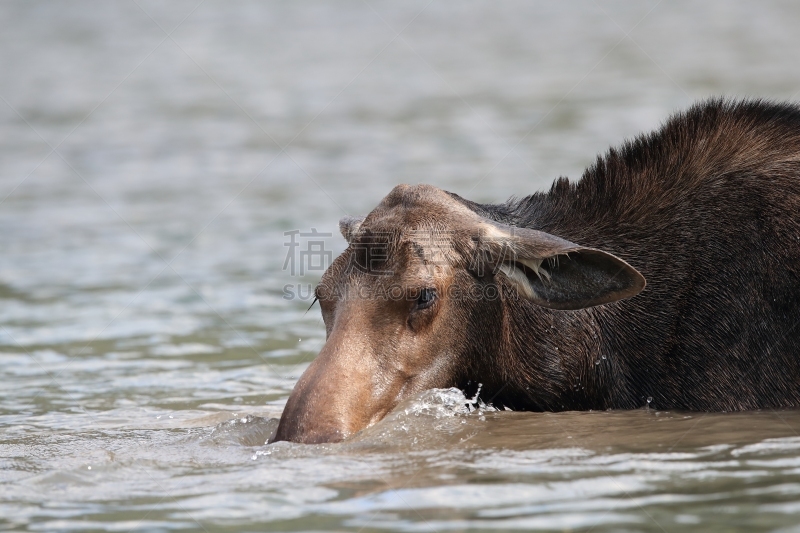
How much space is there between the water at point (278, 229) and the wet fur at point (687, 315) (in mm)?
255

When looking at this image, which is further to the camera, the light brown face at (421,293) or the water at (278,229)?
the light brown face at (421,293)

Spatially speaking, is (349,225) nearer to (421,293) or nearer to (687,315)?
(421,293)

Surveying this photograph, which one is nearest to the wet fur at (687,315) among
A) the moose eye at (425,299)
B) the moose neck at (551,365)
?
the moose neck at (551,365)

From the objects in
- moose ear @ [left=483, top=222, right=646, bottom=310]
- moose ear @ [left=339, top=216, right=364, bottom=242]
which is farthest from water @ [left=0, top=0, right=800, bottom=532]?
moose ear @ [left=339, top=216, right=364, bottom=242]

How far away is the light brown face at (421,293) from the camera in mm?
7238

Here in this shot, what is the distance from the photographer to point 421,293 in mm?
7492

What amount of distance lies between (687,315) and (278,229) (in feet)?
30.1

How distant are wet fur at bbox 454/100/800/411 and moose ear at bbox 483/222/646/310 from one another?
11.8 inches

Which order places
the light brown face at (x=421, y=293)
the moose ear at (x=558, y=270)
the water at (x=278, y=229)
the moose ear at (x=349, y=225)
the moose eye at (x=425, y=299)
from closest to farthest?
the water at (x=278, y=229), the light brown face at (x=421, y=293), the moose ear at (x=558, y=270), the moose eye at (x=425, y=299), the moose ear at (x=349, y=225)

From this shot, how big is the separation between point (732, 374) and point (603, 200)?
1632 mm

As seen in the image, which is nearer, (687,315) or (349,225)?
(687,315)

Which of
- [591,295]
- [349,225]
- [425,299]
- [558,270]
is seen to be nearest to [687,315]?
[591,295]

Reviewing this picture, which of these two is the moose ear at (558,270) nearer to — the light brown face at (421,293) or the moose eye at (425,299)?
the light brown face at (421,293)

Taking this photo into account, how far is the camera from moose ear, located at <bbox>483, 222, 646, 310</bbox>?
7.36 metres
